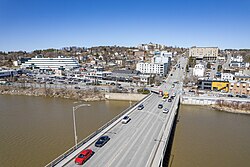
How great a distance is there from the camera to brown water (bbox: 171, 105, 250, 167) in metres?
12.9

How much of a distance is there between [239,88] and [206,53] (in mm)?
59262

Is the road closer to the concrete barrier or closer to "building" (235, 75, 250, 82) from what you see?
the concrete barrier

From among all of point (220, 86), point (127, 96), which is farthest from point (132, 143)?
point (220, 86)

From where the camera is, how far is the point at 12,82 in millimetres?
42531

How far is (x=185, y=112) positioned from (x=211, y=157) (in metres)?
12.1

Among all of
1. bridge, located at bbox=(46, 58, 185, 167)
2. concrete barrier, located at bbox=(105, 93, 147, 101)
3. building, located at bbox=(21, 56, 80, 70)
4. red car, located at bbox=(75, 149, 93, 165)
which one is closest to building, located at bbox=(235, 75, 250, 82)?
concrete barrier, located at bbox=(105, 93, 147, 101)

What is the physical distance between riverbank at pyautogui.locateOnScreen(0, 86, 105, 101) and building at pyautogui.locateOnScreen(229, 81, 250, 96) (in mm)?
23604

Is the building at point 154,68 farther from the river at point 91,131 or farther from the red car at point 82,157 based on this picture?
the red car at point 82,157

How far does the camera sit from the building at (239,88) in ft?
101

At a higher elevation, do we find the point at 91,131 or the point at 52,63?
the point at 52,63

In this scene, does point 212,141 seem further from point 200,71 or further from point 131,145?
Result: point 200,71

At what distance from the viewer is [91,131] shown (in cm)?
1727

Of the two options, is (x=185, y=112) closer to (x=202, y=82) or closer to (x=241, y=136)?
(x=241, y=136)

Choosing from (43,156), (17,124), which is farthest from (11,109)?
(43,156)
